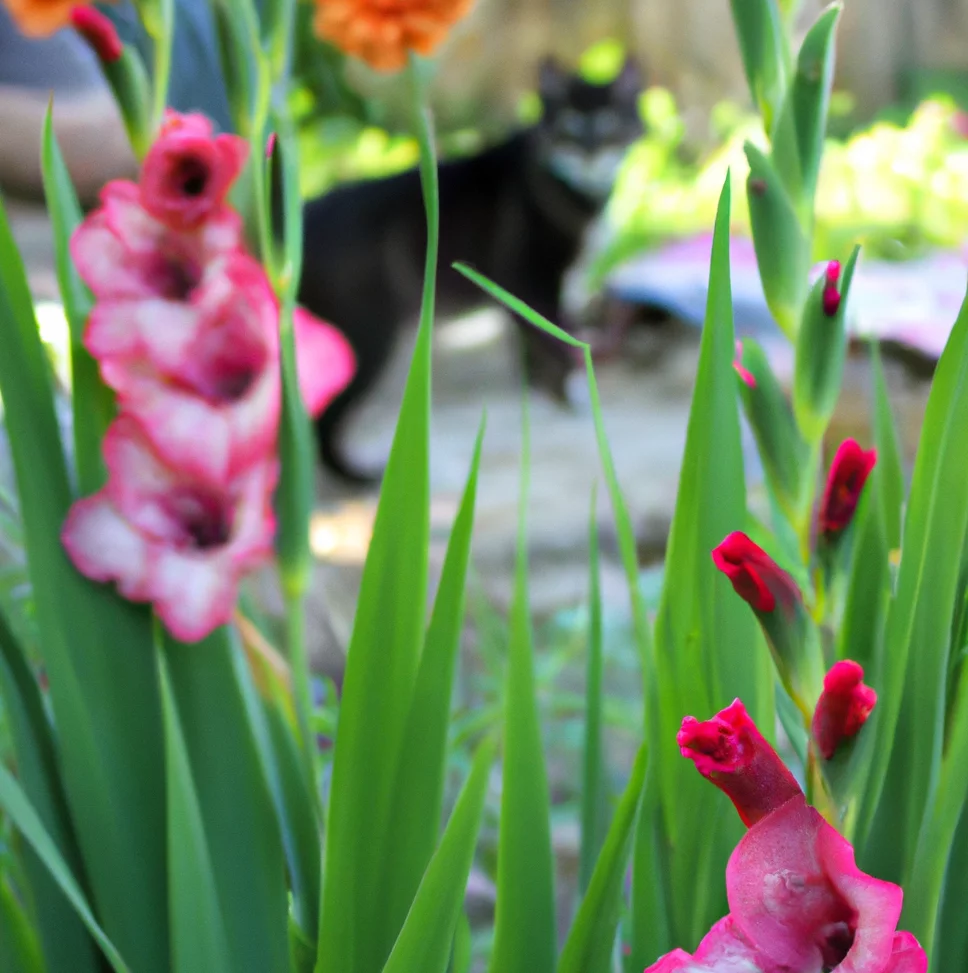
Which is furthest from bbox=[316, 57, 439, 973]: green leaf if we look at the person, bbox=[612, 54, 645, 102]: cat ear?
bbox=[612, 54, 645, 102]: cat ear

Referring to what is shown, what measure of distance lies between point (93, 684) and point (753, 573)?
13cm

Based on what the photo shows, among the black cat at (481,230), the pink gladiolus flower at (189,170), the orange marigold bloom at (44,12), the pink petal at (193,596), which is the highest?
the orange marigold bloom at (44,12)

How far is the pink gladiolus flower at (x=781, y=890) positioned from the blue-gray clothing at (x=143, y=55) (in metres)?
0.16

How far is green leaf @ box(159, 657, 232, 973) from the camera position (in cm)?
19

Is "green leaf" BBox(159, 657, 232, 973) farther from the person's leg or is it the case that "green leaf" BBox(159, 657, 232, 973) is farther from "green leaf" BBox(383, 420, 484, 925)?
the person's leg

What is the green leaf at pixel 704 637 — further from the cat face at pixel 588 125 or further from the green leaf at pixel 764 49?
the cat face at pixel 588 125

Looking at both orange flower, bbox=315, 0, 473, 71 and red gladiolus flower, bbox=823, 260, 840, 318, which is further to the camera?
orange flower, bbox=315, 0, 473, 71

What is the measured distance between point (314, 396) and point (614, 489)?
0.36ft

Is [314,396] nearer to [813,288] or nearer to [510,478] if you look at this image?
[813,288]

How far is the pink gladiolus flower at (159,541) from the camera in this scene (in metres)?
0.20

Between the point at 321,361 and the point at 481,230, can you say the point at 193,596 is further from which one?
the point at 481,230

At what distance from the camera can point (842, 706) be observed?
15 cm

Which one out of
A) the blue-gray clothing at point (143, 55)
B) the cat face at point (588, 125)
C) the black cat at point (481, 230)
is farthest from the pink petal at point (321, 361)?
the cat face at point (588, 125)

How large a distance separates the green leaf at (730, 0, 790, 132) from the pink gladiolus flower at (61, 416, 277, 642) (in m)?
0.11
